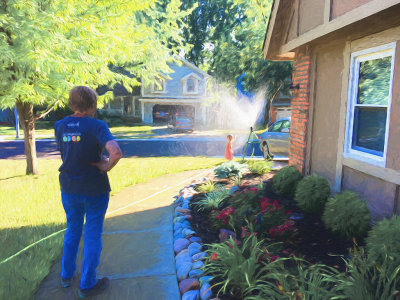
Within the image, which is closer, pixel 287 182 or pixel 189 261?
pixel 189 261

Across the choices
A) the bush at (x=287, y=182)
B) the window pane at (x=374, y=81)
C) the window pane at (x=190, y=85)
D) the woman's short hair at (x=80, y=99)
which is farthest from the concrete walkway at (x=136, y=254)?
the window pane at (x=190, y=85)

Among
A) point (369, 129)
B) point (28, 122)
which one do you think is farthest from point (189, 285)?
point (28, 122)

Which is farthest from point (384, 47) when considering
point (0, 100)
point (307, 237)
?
point (0, 100)

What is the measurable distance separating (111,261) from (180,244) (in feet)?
2.98

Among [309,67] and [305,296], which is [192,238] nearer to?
[305,296]

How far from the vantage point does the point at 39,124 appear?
3259 cm

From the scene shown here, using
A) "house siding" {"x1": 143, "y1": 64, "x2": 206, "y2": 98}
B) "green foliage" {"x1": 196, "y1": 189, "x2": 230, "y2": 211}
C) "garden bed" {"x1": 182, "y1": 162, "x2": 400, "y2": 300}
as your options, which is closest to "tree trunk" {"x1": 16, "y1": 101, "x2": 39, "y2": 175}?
"garden bed" {"x1": 182, "y1": 162, "x2": 400, "y2": 300}

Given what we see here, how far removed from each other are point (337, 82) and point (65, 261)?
4.93 m

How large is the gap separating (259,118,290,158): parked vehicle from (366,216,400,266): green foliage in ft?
28.3

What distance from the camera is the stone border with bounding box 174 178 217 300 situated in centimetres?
313

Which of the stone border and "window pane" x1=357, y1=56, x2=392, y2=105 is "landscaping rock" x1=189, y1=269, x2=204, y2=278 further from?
"window pane" x1=357, y1=56, x2=392, y2=105

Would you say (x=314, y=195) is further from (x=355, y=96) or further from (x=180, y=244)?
(x=180, y=244)

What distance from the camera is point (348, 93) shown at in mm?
5082

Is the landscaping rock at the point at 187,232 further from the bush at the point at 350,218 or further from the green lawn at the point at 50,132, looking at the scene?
the green lawn at the point at 50,132
